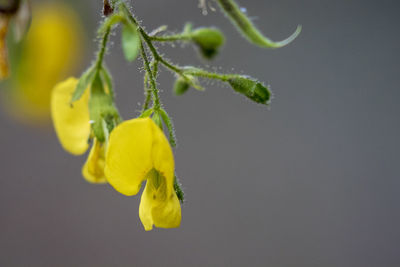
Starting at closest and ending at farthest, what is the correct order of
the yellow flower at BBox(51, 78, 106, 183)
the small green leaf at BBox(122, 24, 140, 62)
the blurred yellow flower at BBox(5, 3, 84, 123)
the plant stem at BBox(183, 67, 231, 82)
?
1. the small green leaf at BBox(122, 24, 140, 62)
2. the plant stem at BBox(183, 67, 231, 82)
3. the yellow flower at BBox(51, 78, 106, 183)
4. the blurred yellow flower at BBox(5, 3, 84, 123)

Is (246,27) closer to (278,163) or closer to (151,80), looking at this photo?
(151,80)

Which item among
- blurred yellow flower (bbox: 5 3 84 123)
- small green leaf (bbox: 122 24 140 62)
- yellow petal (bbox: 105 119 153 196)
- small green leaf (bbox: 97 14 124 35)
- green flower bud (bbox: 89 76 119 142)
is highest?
blurred yellow flower (bbox: 5 3 84 123)

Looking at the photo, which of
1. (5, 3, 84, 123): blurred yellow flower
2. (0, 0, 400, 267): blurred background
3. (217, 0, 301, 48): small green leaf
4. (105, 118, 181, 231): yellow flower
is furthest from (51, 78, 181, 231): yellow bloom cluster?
(0, 0, 400, 267): blurred background

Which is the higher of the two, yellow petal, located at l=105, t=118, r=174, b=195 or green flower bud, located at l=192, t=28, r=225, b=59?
green flower bud, located at l=192, t=28, r=225, b=59

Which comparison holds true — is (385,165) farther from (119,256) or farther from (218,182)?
(119,256)

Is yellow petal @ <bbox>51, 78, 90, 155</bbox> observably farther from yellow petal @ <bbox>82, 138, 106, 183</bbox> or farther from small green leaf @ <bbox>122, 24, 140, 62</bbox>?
small green leaf @ <bbox>122, 24, 140, 62</bbox>

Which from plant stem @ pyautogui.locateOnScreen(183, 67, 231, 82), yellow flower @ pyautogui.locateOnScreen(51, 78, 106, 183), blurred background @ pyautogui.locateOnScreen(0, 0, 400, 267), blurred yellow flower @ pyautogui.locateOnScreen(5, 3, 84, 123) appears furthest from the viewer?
blurred background @ pyautogui.locateOnScreen(0, 0, 400, 267)

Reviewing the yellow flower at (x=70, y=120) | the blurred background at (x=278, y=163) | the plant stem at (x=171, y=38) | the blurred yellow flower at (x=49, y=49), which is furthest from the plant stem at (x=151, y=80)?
the blurred background at (x=278, y=163)
